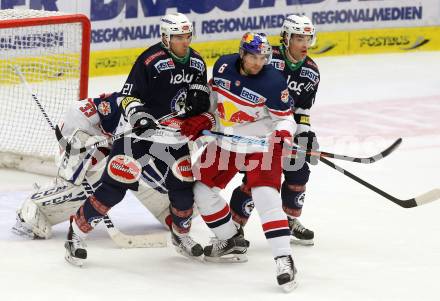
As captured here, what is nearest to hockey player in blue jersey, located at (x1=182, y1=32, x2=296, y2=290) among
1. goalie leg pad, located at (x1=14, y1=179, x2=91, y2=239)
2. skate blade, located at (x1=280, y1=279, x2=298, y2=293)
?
skate blade, located at (x1=280, y1=279, x2=298, y2=293)

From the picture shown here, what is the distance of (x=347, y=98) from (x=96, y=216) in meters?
4.46

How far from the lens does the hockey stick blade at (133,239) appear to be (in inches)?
225

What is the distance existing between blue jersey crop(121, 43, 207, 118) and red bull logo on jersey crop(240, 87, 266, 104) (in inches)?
11.7

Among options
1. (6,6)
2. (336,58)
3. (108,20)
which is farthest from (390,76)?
(6,6)

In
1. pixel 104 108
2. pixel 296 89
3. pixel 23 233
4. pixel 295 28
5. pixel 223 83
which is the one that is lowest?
pixel 23 233

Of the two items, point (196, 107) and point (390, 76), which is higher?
point (196, 107)

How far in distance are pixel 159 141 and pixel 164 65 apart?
37cm

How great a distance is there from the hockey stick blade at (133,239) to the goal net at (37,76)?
1.42m

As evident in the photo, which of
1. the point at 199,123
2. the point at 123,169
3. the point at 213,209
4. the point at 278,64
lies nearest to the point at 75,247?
the point at 123,169

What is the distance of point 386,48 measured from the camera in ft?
35.7

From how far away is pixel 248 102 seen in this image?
5.29 m

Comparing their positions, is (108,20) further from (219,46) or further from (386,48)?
(386,48)

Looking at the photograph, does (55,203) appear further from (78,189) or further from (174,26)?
(174,26)

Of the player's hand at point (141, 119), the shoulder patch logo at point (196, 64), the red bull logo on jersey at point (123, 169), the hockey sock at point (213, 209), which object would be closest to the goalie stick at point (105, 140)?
the player's hand at point (141, 119)
